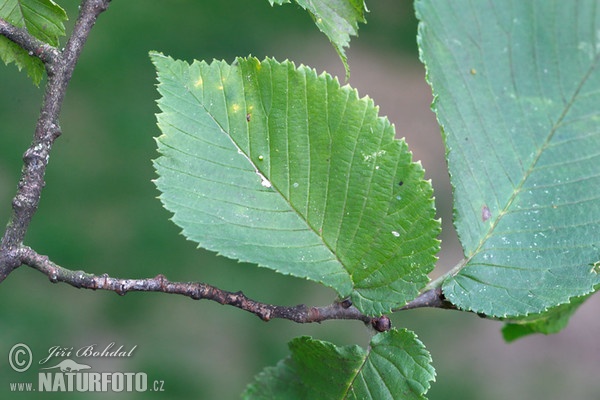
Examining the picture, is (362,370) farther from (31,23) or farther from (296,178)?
(31,23)

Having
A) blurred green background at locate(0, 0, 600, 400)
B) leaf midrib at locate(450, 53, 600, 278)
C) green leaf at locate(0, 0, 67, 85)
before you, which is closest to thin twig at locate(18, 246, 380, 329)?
leaf midrib at locate(450, 53, 600, 278)

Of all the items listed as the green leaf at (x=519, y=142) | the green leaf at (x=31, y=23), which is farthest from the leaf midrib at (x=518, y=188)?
the green leaf at (x=31, y=23)

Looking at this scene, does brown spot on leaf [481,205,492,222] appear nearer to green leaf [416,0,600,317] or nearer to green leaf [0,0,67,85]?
green leaf [416,0,600,317]

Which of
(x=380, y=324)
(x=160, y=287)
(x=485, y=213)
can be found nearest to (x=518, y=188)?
(x=485, y=213)

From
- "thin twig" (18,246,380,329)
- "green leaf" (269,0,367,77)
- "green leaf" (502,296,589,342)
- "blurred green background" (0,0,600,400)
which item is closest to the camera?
"thin twig" (18,246,380,329)

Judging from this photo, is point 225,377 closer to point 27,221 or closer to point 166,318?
point 166,318

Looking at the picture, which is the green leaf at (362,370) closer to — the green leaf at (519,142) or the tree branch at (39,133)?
the green leaf at (519,142)
